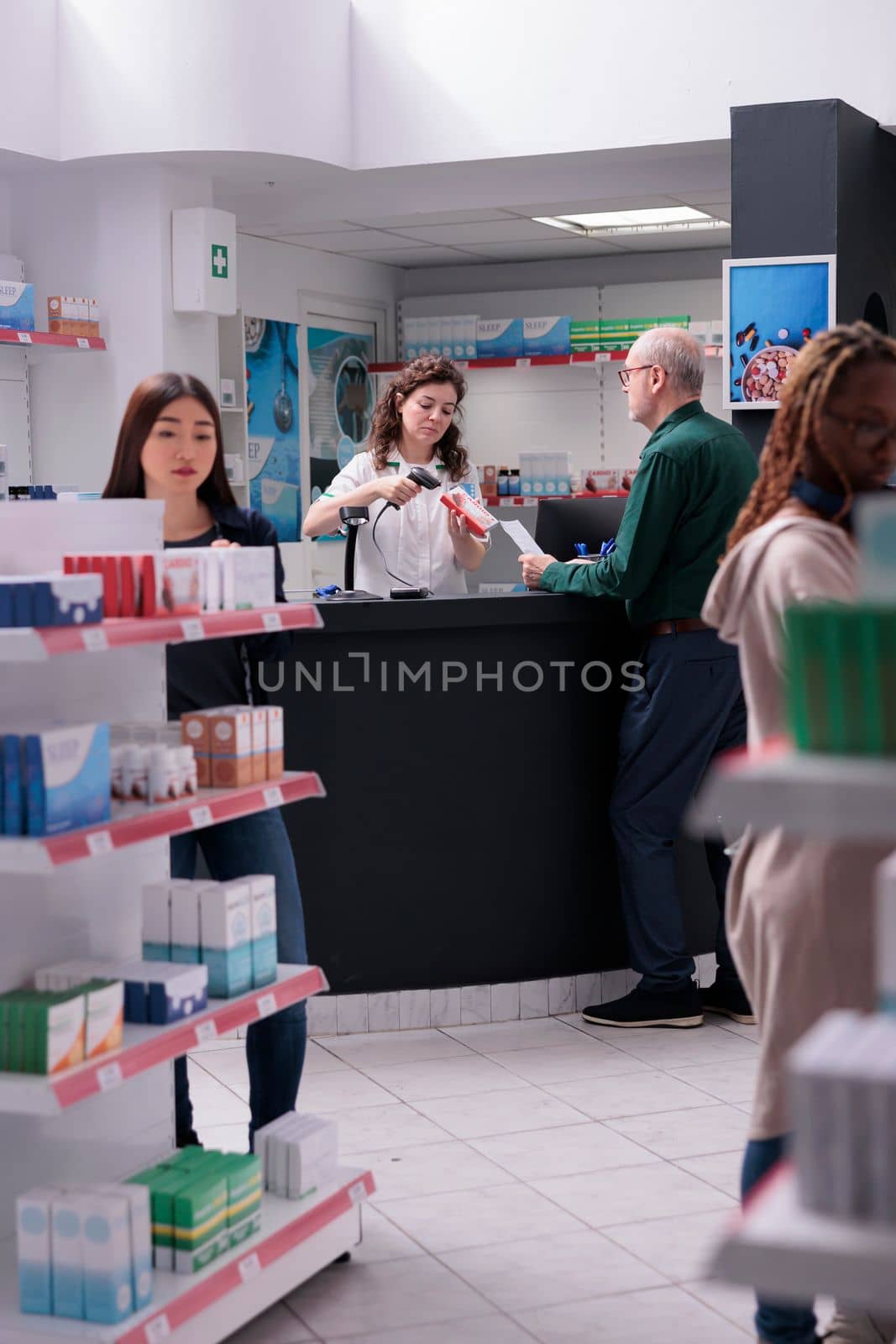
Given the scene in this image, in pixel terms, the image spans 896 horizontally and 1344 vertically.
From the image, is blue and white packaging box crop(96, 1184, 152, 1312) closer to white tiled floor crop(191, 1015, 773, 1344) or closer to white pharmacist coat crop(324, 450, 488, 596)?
white tiled floor crop(191, 1015, 773, 1344)

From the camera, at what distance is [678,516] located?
14.5 feet

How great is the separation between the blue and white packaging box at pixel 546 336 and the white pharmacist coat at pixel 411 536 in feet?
14.3

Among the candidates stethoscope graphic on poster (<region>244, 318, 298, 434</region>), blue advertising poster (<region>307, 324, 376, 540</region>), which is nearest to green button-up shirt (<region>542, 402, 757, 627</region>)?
stethoscope graphic on poster (<region>244, 318, 298, 434</region>)

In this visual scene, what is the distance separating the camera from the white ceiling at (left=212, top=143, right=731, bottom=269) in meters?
6.70

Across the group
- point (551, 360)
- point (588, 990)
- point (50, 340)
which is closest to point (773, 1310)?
point (588, 990)

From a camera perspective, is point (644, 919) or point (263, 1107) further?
point (644, 919)

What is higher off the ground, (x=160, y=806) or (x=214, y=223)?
(x=214, y=223)

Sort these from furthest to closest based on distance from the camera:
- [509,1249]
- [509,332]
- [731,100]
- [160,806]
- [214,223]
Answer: [509,332] < [214,223] < [731,100] < [509,1249] < [160,806]

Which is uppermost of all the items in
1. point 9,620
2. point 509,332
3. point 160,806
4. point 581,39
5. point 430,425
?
point 581,39

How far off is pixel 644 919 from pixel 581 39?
3.47 meters

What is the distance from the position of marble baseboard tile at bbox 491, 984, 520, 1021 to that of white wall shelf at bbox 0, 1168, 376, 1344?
5.01 ft

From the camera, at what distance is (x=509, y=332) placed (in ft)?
30.7

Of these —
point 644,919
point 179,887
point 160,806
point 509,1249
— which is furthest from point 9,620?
point 644,919

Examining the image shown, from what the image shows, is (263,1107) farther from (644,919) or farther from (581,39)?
(581,39)
